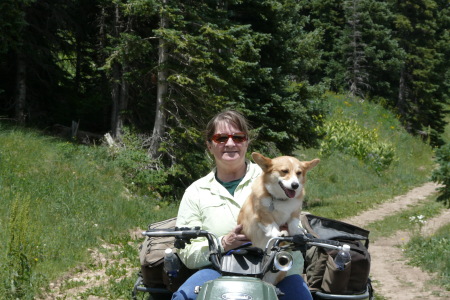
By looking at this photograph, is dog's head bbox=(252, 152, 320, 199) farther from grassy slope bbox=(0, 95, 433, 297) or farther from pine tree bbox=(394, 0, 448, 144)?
pine tree bbox=(394, 0, 448, 144)

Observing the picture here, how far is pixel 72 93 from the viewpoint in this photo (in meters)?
17.3

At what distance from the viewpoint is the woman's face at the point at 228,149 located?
160 inches

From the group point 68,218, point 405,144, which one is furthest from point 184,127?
point 405,144

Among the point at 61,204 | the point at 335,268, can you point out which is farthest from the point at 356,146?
the point at 335,268

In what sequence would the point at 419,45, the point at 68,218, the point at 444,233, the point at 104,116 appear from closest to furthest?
the point at 68,218, the point at 444,233, the point at 104,116, the point at 419,45

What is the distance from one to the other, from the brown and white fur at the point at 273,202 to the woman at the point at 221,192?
0.12 meters

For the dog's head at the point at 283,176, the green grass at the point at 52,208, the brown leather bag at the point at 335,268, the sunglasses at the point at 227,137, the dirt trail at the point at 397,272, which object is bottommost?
the dirt trail at the point at 397,272

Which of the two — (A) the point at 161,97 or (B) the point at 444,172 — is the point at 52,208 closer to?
(A) the point at 161,97

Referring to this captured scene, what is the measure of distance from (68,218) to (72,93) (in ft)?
27.6

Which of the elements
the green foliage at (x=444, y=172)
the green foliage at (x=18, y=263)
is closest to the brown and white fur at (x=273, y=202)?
Result: the green foliage at (x=18, y=263)

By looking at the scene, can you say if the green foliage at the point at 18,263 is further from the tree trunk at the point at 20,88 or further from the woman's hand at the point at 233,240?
the tree trunk at the point at 20,88

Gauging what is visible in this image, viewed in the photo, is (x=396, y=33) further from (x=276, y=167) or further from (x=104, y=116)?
(x=276, y=167)

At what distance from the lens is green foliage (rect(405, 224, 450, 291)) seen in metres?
8.86

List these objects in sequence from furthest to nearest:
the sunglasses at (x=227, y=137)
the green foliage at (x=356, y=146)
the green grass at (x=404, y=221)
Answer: the green foliage at (x=356, y=146) → the green grass at (x=404, y=221) → the sunglasses at (x=227, y=137)
